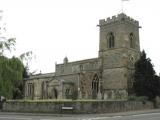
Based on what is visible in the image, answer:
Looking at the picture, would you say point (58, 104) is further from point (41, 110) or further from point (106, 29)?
point (106, 29)

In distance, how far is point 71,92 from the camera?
2090 inches

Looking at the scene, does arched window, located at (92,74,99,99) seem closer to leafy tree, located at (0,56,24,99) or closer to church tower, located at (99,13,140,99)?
church tower, located at (99,13,140,99)

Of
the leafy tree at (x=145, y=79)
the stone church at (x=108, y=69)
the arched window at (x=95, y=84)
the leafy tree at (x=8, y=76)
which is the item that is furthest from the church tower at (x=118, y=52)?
the leafy tree at (x=8, y=76)

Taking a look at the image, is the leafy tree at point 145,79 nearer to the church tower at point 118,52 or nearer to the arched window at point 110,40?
the church tower at point 118,52

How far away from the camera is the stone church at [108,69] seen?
49594mm

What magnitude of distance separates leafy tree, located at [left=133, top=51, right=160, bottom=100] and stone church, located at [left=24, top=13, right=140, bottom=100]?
6.38 ft

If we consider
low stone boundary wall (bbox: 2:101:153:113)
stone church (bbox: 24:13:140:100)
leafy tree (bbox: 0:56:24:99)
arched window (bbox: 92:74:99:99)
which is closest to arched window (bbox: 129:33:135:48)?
stone church (bbox: 24:13:140:100)

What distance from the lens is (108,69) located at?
169 feet

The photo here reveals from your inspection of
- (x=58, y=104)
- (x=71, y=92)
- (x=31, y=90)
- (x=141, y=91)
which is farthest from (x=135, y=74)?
(x=31, y=90)

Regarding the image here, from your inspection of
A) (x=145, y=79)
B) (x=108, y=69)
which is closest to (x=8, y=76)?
(x=145, y=79)

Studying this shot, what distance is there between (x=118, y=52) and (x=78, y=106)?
20.3m

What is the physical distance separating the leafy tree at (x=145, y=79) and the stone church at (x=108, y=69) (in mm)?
1946

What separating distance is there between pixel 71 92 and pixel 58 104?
19285mm

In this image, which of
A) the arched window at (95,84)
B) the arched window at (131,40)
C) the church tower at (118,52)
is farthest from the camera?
the arched window at (131,40)
